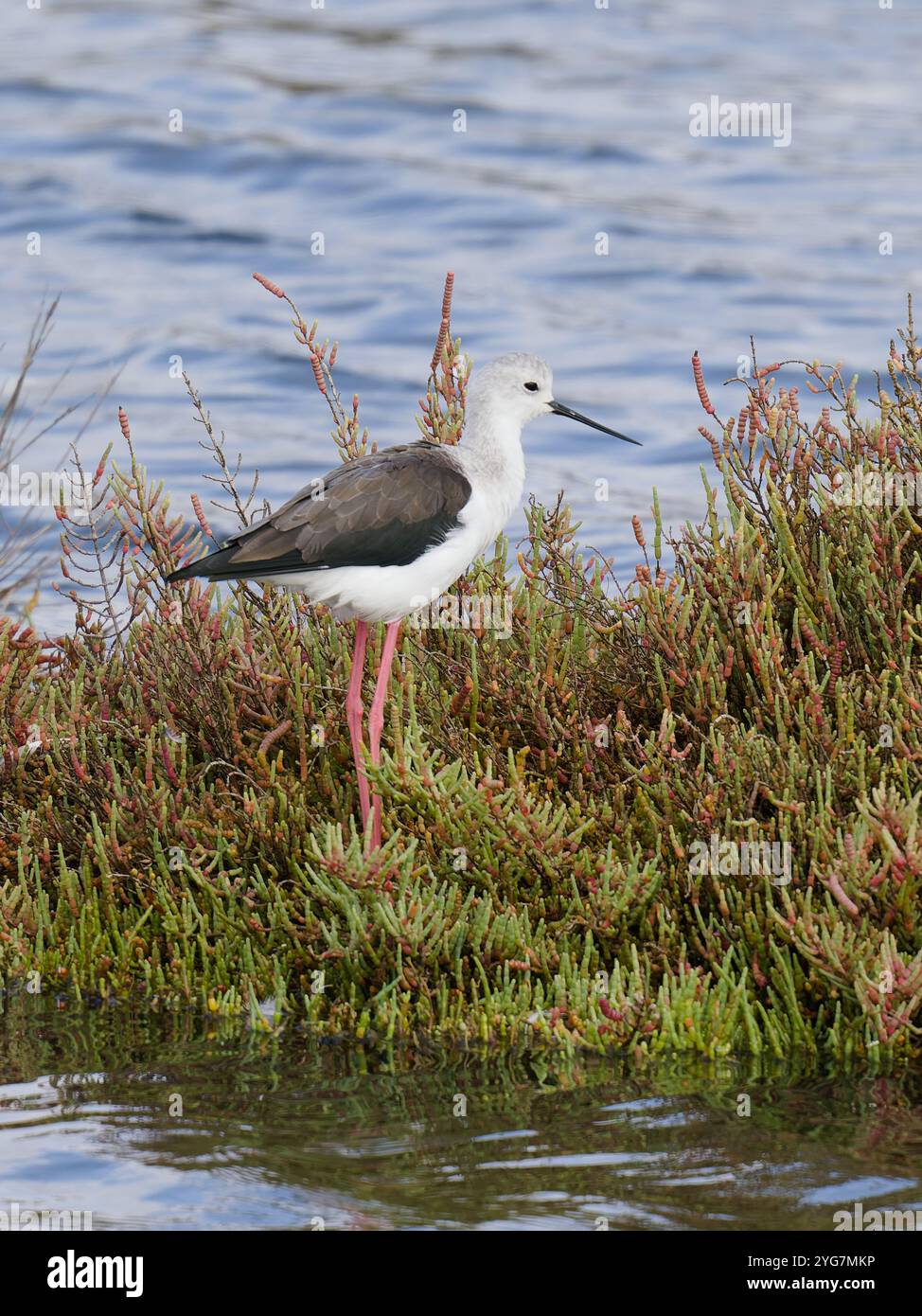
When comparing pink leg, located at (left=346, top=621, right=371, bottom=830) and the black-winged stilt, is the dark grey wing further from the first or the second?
pink leg, located at (left=346, top=621, right=371, bottom=830)

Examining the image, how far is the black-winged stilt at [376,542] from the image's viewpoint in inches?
238

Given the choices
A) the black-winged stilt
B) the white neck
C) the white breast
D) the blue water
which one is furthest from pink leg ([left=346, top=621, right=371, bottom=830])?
the blue water

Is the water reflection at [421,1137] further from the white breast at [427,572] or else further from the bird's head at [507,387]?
the bird's head at [507,387]

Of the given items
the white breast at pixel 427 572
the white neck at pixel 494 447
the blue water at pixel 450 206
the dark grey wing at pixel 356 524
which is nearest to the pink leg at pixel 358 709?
the white breast at pixel 427 572

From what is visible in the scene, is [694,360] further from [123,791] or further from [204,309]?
[204,309]

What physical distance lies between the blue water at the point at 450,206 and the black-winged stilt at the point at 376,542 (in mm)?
→ 5750

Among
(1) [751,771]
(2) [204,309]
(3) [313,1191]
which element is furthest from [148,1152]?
(2) [204,309]

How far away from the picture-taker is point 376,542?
20.1 feet

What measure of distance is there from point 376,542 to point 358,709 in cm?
68

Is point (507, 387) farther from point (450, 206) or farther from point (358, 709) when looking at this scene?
point (450, 206)

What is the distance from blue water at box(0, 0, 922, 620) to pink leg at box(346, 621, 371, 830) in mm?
5709

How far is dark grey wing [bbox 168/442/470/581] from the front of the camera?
6.02 metres

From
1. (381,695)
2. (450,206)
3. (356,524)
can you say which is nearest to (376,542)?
(356,524)
